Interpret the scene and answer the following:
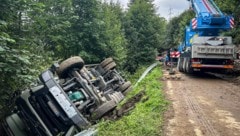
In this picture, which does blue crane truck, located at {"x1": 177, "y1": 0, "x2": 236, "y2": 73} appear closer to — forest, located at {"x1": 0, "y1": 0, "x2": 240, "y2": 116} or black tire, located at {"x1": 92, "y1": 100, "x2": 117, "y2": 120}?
forest, located at {"x1": 0, "y1": 0, "x2": 240, "y2": 116}

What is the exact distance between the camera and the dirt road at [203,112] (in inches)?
243

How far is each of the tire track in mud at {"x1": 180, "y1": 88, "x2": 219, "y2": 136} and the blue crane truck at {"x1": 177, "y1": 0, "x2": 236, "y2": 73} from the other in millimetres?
4667

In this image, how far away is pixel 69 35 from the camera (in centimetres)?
1894

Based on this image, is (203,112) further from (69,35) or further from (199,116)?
(69,35)

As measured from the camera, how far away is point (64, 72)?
32.5 ft

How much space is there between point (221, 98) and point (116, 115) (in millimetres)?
3165

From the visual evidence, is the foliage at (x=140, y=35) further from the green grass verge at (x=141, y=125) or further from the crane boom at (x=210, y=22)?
the green grass verge at (x=141, y=125)

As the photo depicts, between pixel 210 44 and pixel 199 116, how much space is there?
767 cm

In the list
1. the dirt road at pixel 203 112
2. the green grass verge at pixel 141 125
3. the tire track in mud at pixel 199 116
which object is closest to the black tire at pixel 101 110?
the green grass verge at pixel 141 125

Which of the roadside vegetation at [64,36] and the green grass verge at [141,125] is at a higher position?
the roadside vegetation at [64,36]

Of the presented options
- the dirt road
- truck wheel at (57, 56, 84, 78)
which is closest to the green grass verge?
the dirt road

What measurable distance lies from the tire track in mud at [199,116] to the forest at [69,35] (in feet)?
12.3

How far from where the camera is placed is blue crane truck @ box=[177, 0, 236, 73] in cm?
1408

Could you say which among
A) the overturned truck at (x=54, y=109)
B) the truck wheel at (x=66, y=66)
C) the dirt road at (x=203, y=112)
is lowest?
the dirt road at (x=203, y=112)
